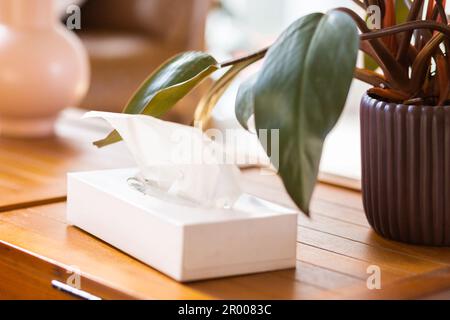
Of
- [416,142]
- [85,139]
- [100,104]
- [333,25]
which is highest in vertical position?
[333,25]

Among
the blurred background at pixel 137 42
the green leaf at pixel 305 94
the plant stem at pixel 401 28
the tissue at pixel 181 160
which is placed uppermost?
the plant stem at pixel 401 28

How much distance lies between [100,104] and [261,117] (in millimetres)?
2140

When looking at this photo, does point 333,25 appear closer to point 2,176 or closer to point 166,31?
point 2,176

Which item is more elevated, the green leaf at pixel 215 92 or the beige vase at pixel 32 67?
the green leaf at pixel 215 92

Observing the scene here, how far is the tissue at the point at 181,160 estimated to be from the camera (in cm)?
86

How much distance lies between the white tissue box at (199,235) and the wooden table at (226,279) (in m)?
0.01

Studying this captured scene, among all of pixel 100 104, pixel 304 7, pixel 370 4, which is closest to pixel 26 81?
pixel 370 4

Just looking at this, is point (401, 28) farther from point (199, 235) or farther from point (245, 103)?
point (199, 235)

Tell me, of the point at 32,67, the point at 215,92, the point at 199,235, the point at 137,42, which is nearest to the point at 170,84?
the point at 215,92

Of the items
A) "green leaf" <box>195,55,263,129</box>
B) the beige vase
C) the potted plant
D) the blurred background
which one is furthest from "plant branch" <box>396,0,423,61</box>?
the blurred background

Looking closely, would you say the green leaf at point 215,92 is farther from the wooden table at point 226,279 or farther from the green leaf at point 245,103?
the wooden table at point 226,279

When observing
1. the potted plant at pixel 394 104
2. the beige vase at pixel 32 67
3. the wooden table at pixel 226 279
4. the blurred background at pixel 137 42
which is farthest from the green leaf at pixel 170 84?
the blurred background at pixel 137 42

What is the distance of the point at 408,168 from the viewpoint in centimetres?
93

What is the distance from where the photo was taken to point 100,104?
2828 mm
